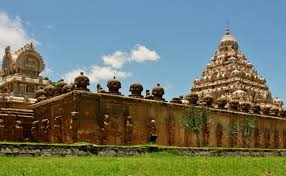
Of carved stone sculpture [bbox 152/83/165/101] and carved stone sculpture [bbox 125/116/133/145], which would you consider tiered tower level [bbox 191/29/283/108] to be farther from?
carved stone sculpture [bbox 125/116/133/145]

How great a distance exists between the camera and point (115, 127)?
2970 centimetres

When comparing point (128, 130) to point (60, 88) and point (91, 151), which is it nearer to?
point (60, 88)

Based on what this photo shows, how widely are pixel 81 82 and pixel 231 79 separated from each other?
4079 centimetres

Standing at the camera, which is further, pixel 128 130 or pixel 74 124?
pixel 128 130

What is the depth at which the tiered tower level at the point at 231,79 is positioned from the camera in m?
64.1

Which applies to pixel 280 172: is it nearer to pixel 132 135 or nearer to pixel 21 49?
pixel 132 135

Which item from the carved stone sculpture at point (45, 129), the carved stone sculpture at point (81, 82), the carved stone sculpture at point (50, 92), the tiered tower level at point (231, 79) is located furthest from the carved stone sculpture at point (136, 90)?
the tiered tower level at point (231, 79)

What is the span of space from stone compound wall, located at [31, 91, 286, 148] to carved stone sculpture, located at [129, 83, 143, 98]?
657mm

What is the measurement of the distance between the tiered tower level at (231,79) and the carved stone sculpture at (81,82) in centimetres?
3570

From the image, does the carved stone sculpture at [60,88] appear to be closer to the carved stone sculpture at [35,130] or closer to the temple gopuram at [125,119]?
the temple gopuram at [125,119]

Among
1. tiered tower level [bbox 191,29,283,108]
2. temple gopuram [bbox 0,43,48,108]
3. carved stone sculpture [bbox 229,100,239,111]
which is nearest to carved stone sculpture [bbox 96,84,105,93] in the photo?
carved stone sculpture [bbox 229,100,239,111]

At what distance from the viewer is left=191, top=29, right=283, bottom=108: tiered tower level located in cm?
6412

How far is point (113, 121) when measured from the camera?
1168 inches

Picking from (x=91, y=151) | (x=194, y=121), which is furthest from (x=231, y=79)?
(x=91, y=151)
